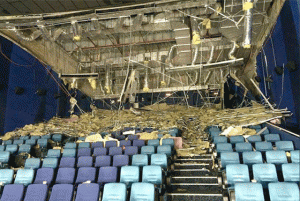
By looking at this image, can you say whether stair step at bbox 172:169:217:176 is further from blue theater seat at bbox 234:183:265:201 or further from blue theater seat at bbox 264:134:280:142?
blue theater seat at bbox 264:134:280:142

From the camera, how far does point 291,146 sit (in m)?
4.83

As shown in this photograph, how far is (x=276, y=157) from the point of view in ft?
13.9

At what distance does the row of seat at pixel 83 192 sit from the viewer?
11.2ft

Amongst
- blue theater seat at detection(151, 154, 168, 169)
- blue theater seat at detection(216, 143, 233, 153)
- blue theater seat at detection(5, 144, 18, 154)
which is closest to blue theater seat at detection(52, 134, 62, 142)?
blue theater seat at detection(5, 144, 18, 154)

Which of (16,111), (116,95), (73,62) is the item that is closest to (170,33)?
(116,95)

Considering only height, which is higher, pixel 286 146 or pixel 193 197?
pixel 286 146

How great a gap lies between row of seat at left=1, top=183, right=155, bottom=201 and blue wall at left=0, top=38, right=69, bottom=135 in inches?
300

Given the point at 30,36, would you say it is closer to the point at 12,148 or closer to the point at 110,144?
the point at 12,148

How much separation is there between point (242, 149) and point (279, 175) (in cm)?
96

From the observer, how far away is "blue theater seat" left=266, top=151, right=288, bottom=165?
4195 millimetres

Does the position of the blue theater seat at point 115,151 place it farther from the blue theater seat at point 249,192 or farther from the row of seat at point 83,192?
the blue theater seat at point 249,192

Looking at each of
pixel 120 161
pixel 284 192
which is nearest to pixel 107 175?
pixel 120 161

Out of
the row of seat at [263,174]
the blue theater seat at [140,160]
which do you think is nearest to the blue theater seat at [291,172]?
the row of seat at [263,174]

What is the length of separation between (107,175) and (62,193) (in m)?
0.84
